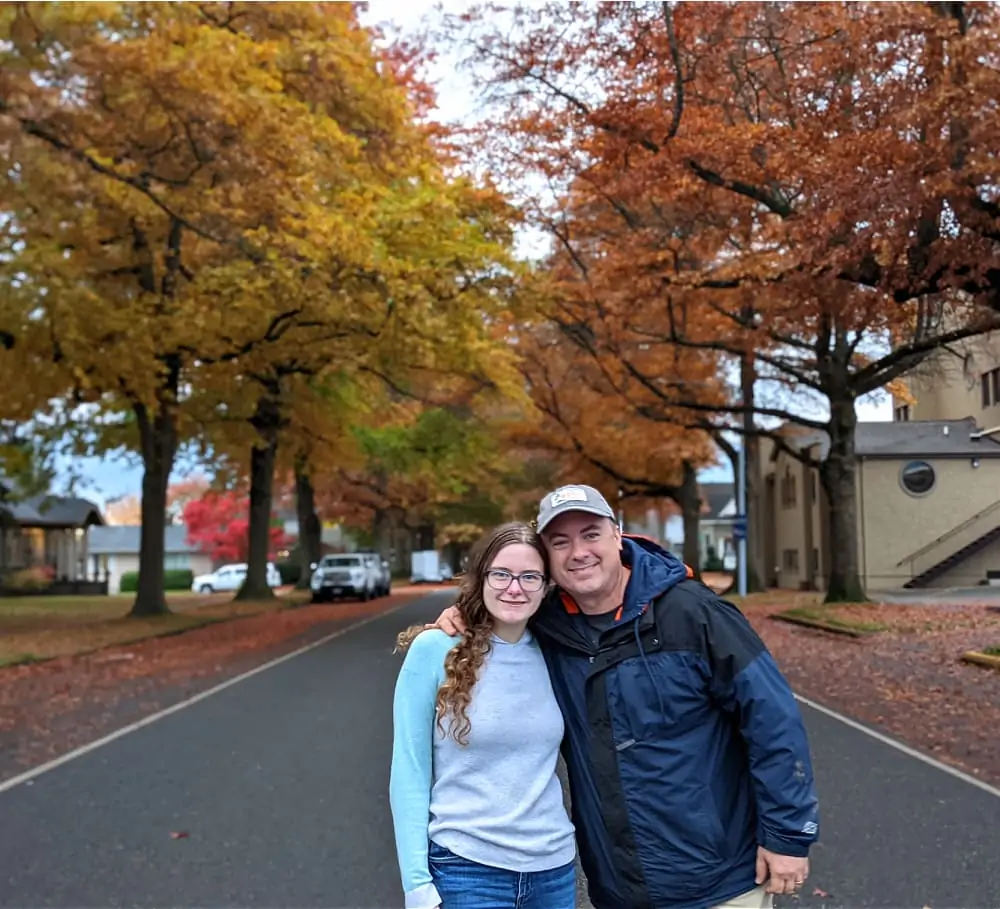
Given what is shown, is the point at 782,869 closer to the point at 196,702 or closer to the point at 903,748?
the point at 903,748

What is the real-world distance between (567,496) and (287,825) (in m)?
4.44

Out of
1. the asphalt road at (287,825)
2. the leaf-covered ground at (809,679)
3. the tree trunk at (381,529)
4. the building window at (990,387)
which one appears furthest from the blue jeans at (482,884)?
the tree trunk at (381,529)

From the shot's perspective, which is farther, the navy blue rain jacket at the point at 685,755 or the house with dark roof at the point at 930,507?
the house with dark roof at the point at 930,507

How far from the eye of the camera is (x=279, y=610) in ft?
99.8

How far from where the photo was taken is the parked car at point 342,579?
3647 centimetres

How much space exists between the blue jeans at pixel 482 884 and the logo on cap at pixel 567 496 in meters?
0.91

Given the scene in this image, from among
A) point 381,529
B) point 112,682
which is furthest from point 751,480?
point 381,529

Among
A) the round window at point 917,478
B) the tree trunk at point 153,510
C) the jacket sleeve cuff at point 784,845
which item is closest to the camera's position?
the jacket sleeve cuff at point 784,845

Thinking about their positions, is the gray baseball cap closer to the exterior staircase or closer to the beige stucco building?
the beige stucco building

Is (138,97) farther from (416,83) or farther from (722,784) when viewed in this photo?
(722,784)

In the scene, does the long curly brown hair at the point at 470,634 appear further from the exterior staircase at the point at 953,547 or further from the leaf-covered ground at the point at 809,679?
the exterior staircase at the point at 953,547

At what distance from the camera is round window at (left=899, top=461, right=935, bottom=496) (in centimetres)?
3481

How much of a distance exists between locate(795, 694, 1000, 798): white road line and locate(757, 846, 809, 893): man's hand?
5.48 metres

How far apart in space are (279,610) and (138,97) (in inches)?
693
